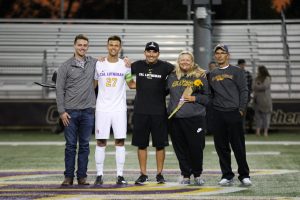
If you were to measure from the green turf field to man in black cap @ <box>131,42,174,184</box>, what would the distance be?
44cm

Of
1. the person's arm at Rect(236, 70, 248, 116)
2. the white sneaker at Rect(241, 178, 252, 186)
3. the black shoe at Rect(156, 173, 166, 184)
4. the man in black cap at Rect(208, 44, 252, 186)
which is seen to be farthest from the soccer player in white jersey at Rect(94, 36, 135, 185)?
the white sneaker at Rect(241, 178, 252, 186)

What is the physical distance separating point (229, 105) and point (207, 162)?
3321mm

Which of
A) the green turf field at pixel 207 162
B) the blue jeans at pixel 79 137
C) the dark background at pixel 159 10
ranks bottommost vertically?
the green turf field at pixel 207 162

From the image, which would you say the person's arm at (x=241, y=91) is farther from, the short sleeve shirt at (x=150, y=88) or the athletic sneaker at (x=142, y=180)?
the athletic sneaker at (x=142, y=180)

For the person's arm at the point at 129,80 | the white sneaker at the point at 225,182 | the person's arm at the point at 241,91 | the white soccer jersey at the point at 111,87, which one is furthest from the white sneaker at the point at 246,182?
the person's arm at the point at 129,80

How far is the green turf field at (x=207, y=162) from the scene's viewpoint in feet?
34.7

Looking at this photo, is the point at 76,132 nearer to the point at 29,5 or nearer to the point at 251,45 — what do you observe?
the point at 251,45

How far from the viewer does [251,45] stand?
85.8 feet

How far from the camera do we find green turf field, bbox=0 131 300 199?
10.6 meters

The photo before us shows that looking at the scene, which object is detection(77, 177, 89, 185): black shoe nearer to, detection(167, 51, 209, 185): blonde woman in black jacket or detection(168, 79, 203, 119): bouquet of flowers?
detection(167, 51, 209, 185): blonde woman in black jacket

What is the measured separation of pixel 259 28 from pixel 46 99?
7594mm

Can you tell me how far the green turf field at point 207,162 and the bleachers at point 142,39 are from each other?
4.80 metres

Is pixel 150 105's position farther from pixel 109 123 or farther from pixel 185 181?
pixel 185 181

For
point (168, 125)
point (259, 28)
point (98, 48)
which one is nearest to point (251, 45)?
point (259, 28)
